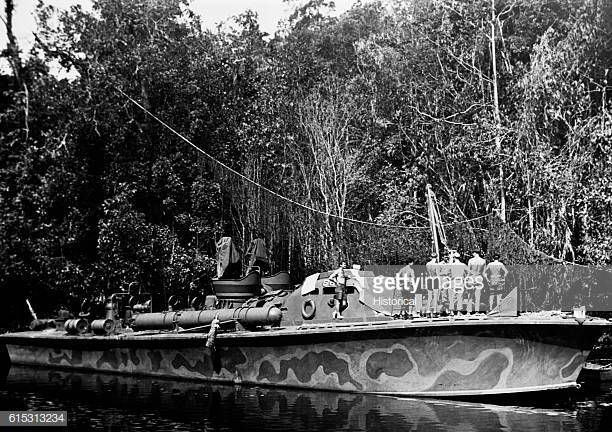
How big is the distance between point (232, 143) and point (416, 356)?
16093 millimetres

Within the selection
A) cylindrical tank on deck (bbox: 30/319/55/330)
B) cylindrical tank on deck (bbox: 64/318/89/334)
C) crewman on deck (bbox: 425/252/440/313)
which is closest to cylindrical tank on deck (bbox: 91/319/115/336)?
cylindrical tank on deck (bbox: 64/318/89/334)

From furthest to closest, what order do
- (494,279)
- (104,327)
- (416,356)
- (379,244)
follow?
(379,244)
(104,327)
(494,279)
(416,356)

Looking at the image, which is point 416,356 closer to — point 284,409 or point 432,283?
point 432,283

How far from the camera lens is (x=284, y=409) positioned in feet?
41.8

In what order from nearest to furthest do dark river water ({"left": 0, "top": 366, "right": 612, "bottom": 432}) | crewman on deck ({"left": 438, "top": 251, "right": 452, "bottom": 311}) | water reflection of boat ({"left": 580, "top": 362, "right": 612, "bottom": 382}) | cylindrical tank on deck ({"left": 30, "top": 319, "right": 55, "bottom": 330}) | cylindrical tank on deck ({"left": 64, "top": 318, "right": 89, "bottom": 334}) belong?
1. dark river water ({"left": 0, "top": 366, "right": 612, "bottom": 432})
2. crewman on deck ({"left": 438, "top": 251, "right": 452, "bottom": 311})
3. water reflection of boat ({"left": 580, "top": 362, "right": 612, "bottom": 382})
4. cylindrical tank on deck ({"left": 64, "top": 318, "right": 89, "bottom": 334})
5. cylindrical tank on deck ({"left": 30, "top": 319, "right": 55, "bottom": 330})

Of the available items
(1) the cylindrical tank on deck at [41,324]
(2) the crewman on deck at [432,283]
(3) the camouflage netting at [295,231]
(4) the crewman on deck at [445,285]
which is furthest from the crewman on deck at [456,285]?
(1) the cylindrical tank on deck at [41,324]

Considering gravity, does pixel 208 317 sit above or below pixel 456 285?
below

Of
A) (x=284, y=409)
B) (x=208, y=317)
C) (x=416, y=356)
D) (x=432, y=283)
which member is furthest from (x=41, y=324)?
(x=416, y=356)

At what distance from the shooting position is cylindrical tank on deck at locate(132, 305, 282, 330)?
611 inches

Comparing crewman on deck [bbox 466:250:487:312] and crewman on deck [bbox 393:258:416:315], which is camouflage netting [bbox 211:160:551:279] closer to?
crewman on deck [bbox 393:258:416:315]

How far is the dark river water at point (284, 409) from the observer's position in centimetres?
1122

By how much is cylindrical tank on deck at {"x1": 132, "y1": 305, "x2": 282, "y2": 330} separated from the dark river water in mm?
1273

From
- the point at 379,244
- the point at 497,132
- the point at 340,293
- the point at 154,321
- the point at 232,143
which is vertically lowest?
the point at 154,321

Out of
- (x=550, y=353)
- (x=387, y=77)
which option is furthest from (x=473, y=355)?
(x=387, y=77)
